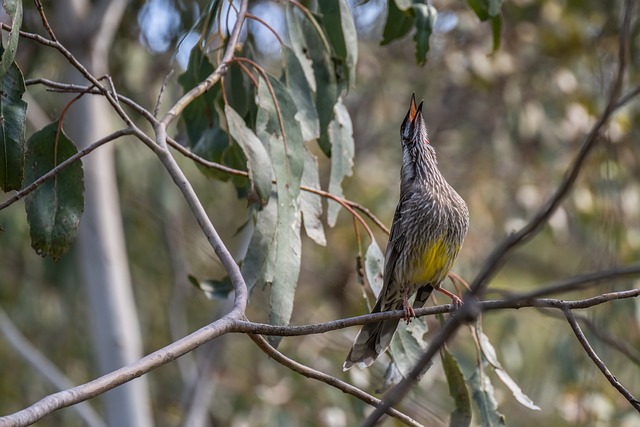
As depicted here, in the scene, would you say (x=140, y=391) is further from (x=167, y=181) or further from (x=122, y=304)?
(x=167, y=181)

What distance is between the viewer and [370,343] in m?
3.28

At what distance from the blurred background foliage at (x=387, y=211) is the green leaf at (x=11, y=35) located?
3108 millimetres

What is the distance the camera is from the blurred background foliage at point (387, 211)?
6203mm

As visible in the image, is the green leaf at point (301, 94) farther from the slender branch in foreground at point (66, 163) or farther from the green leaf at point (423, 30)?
the slender branch in foreground at point (66, 163)

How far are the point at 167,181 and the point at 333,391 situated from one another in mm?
2271

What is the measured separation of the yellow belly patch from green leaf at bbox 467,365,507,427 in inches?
15.3

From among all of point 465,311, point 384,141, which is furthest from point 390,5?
point 384,141

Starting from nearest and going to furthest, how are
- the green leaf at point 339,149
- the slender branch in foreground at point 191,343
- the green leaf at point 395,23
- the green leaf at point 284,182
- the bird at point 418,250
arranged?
the slender branch in foreground at point 191,343
the green leaf at point 284,182
the bird at point 418,250
the green leaf at point 339,149
the green leaf at point 395,23

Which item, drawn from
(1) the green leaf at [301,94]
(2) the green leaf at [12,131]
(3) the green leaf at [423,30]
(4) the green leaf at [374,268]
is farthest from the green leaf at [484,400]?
(2) the green leaf at [12,131]

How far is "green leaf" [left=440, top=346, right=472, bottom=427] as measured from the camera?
10.5ft

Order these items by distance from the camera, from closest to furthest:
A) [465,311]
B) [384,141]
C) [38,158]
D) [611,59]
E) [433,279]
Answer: [465,311]
[38,158]
[433,279]
[611,59]
[384,141]

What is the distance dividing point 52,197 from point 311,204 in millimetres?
909

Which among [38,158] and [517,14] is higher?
[517,14]

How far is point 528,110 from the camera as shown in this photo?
691 centimetres
